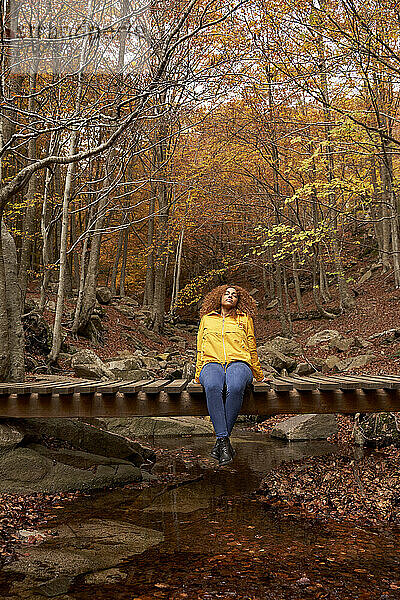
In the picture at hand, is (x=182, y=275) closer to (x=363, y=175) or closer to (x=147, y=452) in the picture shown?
(x=363, y=175)

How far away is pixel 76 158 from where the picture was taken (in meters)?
5.41

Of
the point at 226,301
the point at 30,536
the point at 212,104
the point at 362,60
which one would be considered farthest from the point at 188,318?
the point at 30,536

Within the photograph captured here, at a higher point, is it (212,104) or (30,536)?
Answer: (212,104)

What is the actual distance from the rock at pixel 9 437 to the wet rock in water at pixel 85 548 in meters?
1.34

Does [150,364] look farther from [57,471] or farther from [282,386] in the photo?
[282,386]

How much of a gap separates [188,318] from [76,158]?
74.5 feet

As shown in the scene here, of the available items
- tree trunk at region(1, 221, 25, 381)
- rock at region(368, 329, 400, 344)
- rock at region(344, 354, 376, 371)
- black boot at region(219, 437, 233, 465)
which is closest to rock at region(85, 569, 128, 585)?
black boot at region(219, 437, 233, 465)

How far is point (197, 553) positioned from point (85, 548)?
807 millimetres

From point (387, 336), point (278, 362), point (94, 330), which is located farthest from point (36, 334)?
point (387, 336)

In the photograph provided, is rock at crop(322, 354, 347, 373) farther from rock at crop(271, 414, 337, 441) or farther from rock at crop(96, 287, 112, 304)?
rock at crop(96, 287, 112, 304)

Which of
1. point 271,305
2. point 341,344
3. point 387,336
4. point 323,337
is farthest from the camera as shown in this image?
point 271,305

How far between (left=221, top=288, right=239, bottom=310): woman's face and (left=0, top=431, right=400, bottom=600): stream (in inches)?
76.5

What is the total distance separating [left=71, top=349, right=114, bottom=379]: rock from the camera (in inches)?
381

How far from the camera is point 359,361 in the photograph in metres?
12.8
